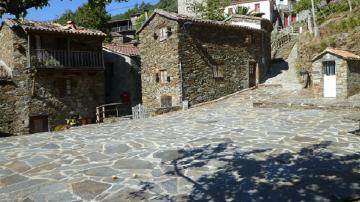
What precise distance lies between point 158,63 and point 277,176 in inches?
723

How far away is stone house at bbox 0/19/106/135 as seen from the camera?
936 inches

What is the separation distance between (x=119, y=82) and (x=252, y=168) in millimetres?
24246

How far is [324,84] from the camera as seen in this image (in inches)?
768

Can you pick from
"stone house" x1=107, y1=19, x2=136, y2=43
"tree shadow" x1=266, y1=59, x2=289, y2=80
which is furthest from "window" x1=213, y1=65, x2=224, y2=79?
"stone house" x1=107, y1=19, x2=136, y2=43

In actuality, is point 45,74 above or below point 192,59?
below

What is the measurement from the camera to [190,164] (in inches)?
296

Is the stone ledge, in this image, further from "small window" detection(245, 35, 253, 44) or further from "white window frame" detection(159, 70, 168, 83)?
"small window" detection(245, 35, 253, 44)

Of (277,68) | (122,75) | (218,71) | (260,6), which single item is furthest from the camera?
(260,6)

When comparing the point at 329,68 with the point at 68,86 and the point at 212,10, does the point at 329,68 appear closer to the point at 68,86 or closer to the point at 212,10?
the point at 68,86

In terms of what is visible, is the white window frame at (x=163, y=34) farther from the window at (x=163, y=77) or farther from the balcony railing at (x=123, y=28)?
the balcony railing at (x=123, y=28)

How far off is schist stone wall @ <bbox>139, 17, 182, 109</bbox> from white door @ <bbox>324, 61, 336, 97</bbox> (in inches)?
→ 317

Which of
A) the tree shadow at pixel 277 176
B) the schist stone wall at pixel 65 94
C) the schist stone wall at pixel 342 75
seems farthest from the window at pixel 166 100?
the tree shadow at pixel 277 176

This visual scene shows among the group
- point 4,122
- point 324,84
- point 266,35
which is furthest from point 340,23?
point 4,122

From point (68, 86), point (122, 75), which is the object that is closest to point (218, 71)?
point (122, 75)
